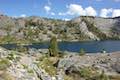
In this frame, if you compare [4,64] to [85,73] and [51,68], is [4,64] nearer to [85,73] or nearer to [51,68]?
[51,68]

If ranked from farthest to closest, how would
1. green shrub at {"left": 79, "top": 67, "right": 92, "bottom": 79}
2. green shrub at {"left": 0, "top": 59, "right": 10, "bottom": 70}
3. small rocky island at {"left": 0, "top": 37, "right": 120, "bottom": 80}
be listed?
green shrub at {"left": 79, "top": 67, "right": 92, "bottom": 79}, small rocky island at {"left": 0, "top": 37, "right": 120, "bottom": 80}, green shrub at {"left": 0, "top": 59, "right": 10, "bottom": 70}

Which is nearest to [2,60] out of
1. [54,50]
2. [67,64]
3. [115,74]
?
[115,74]

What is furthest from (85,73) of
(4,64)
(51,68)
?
(4,64)

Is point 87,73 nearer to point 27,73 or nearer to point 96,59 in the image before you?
point 96,59

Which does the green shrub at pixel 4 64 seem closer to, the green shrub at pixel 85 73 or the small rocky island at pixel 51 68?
the small rocky island at pixel 51 68

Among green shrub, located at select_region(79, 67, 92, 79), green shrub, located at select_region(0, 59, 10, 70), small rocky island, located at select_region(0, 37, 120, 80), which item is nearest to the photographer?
green shrub, located at select_region(0, 59, 10, 70)

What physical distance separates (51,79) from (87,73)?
31.7m

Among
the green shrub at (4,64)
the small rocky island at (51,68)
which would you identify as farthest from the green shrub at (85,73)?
the green shrub at (4,64)

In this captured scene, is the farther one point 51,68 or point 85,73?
point 85,73

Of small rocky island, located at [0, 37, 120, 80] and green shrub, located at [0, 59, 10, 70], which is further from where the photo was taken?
small rocky island, located at [0, 37, 120, 80]

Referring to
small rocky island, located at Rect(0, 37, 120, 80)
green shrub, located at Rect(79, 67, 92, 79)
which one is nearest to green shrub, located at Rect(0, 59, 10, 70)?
small rocky island, located at Rect(0, 37, 120, 80)

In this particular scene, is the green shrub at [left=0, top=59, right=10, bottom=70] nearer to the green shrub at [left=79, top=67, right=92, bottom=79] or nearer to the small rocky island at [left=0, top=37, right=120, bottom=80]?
the small rocky island at [left=0, top=37, right=120, bottom=80]

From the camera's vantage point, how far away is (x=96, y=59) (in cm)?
Result: 8581

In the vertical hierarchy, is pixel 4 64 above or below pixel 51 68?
above
